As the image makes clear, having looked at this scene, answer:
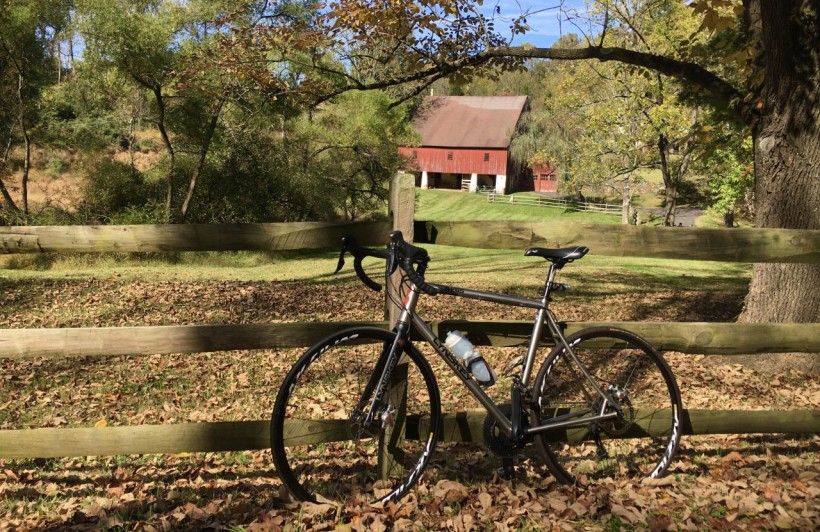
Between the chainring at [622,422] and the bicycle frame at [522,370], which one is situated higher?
the bicycle frame at [522,370]

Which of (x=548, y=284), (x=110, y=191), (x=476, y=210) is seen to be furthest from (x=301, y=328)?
(x=476, y=210)

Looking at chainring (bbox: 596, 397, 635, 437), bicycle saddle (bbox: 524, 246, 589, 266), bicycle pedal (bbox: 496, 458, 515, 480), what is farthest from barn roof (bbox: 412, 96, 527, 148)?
bicycle pedal (bbox: 496, 458, 515, 480)

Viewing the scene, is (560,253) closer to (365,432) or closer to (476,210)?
(365,432)

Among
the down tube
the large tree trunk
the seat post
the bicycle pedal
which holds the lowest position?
the bicycle pedal

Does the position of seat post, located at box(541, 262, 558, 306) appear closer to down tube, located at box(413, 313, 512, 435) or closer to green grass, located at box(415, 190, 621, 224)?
down tube, located at box(413, 313, 512, 435)

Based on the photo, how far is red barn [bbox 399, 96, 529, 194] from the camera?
6334cm

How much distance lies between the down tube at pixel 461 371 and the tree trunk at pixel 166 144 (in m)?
20.9

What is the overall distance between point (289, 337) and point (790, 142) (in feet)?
17.3

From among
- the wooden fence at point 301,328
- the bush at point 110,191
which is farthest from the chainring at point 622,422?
the bush at point 110,191

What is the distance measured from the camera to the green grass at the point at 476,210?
54750mm

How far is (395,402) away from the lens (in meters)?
3.63

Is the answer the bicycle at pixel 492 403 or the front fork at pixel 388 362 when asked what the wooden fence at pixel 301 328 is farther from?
the front fork at pixel 388 362

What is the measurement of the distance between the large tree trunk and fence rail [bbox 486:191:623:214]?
5067cm

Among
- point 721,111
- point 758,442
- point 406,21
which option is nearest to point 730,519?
point 758,442
